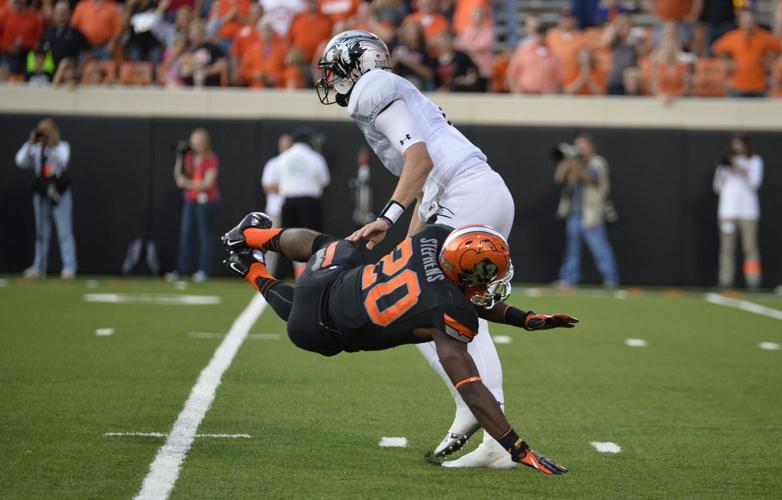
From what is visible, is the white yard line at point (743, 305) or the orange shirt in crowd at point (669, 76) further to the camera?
the orange shirt in crowd at point (669, 76)

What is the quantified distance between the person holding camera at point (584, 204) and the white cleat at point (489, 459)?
11.2m

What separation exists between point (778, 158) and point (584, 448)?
12.7m

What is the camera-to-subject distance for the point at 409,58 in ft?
57.2

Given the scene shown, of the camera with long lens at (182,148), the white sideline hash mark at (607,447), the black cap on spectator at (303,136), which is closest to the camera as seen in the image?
the white sideline hash mark at (607,447)

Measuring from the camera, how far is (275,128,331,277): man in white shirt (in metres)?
15.9

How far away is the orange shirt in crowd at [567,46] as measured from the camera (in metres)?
18.1

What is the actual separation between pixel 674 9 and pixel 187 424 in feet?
45.8

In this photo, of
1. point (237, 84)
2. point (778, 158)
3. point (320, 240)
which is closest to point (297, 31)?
point (237, 84)

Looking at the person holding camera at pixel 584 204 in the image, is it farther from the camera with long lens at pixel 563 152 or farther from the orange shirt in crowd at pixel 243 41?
the orange shirt in crowd at pixel 243 41

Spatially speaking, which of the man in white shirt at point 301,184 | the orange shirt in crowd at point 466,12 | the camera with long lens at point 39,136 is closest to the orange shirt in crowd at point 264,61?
the man in white shirt at point 301,184

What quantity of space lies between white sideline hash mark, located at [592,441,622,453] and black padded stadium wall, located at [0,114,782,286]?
11550 millimetres

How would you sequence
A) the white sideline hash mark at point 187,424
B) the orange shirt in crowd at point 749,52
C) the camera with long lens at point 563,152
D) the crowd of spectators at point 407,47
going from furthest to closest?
the crowd of spectators at point 407,47 → the orange shirt in crowd at point 749,52 → the camera with long lens at point 563,152 → the white sideline hash mark at point 187,424

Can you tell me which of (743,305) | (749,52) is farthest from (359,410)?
(749,52)

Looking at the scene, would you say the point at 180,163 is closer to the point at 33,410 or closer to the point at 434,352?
the point at 33,410
